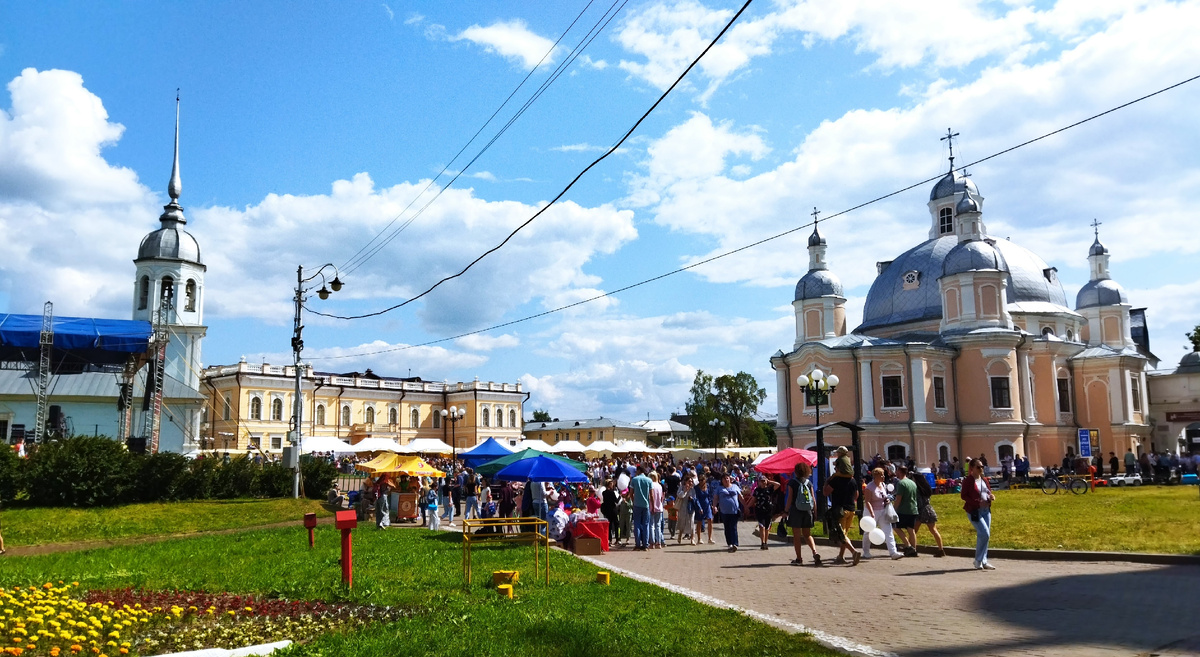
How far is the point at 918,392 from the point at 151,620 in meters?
42.4

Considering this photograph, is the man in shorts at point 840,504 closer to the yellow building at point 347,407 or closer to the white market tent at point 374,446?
the white market tent at point 374,446

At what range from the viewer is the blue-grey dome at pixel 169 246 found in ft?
158

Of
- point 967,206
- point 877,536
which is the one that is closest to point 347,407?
point 967,206

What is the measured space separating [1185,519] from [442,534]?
664 inches

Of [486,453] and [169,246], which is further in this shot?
[169,246]

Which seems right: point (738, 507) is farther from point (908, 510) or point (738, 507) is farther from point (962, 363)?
point (962, 363)

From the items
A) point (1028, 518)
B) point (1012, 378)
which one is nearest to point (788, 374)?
point (1012, 378)

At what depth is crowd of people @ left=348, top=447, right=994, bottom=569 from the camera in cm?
1449

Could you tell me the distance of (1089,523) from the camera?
61.6 feet

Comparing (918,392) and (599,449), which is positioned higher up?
(918,392)

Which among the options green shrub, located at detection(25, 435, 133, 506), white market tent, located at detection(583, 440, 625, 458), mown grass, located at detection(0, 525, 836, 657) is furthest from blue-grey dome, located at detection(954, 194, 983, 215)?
green shrub, located at detection(25, 435, 133, 506)

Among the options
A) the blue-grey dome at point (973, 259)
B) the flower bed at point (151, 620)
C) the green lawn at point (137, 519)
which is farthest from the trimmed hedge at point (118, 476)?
the blue-grey dome at point (973, 259)

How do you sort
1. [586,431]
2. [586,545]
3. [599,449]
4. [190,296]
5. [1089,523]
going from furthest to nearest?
1. [586,431]
2. [190,296]
3. [599,449]
4. [1089,523]
5. [586,545]

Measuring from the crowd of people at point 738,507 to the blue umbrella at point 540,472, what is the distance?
0.74 meters
